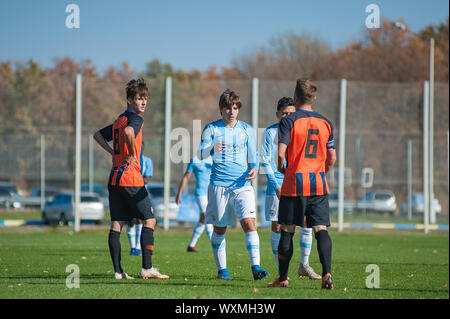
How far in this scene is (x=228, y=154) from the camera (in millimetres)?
8648

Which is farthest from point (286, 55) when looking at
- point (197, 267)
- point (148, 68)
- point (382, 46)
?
point (197, 267)

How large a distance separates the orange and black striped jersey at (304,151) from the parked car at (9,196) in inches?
703

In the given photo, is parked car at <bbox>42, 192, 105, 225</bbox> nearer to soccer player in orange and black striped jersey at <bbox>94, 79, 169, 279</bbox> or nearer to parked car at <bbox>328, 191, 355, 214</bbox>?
parked car at <bbox>328, 191, 355, 214</bbox>

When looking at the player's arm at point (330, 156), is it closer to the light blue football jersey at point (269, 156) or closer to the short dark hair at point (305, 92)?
the short dark hair at point (305, 92)

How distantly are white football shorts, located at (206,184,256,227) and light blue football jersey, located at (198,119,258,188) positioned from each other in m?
0.08

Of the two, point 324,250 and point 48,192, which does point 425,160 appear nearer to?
point 48,192

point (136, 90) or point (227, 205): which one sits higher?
point (136, 90)

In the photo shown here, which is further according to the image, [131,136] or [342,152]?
[342,152]

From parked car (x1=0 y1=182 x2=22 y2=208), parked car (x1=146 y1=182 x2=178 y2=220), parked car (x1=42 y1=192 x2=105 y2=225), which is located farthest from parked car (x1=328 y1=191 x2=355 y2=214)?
parked car (x1=0 y1=182 x2=22 y2=208)

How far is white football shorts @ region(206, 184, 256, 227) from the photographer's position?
8.53m

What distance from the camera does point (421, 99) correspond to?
2519 centimetres

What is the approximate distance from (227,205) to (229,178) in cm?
33

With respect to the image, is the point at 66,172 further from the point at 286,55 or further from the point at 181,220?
the point at 286,55

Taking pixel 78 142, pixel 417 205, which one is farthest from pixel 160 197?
pixel 417 205
